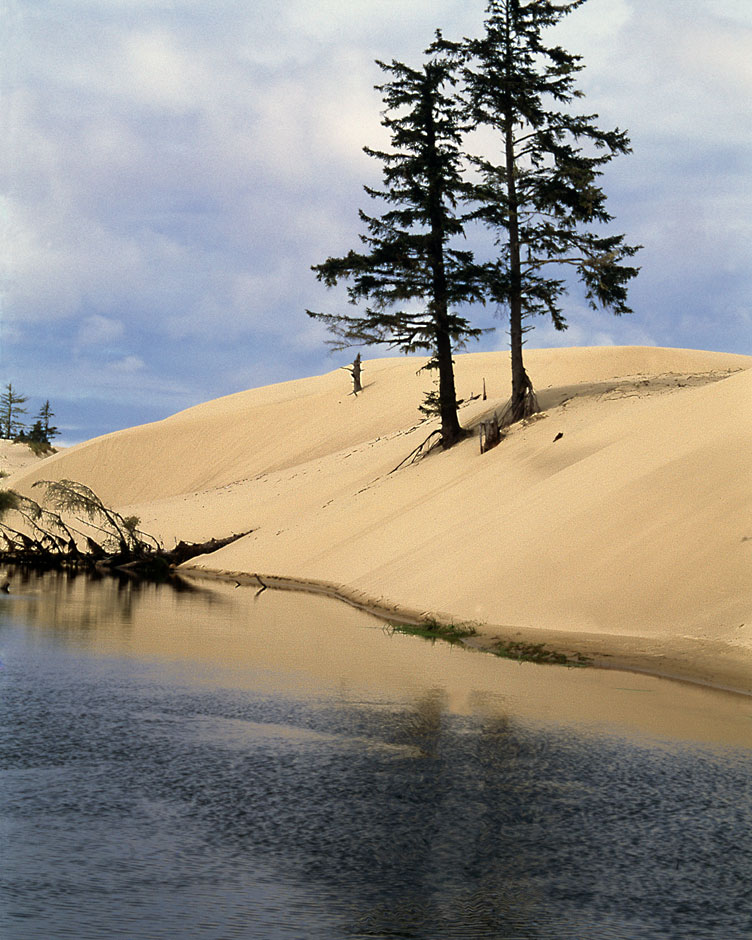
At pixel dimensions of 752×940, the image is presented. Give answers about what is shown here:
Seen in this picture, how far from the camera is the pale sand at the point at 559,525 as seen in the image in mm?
13570

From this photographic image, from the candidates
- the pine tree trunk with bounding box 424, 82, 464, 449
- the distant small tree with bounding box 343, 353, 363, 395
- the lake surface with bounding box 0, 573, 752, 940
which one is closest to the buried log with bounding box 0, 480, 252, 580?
the pine tree trunk with bounding box 424, 82, 464, 449

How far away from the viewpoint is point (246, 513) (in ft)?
112

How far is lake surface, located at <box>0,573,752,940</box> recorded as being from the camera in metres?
5.52

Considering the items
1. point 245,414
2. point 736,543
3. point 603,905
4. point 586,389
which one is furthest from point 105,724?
point 245,414

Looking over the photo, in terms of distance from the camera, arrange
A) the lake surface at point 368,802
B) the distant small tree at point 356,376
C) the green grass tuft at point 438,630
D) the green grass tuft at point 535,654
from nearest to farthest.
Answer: the lake surface at point 368,802 < the green grass tuft at point 535,654 < the green grass tuft at point 438,630 < the distant small tree at point 356,376

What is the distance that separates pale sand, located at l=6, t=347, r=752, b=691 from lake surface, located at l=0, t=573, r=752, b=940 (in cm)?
148

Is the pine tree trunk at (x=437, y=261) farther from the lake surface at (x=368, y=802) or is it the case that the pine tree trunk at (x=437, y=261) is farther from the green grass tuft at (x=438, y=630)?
the lake surface at (x=368, y=802)

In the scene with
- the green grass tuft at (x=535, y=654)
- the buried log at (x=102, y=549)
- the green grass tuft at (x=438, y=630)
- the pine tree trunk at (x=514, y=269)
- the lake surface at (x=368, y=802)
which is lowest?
the lake surface at (x=368, y=802)

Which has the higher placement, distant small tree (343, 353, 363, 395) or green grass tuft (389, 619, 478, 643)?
distant small tree (343, 353, 363, 395)

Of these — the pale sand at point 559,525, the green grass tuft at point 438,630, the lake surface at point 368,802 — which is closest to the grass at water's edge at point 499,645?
the green grass tuft at point 438,630

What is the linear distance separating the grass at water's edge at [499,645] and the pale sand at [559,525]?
21 cm

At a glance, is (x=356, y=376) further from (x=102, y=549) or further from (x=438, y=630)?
(x=438, y=630)

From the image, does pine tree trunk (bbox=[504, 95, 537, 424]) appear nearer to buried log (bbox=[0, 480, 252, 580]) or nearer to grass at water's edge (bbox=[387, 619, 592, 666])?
buried log (bbox=[0, 480, 252, 580])

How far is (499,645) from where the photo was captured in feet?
47.6
